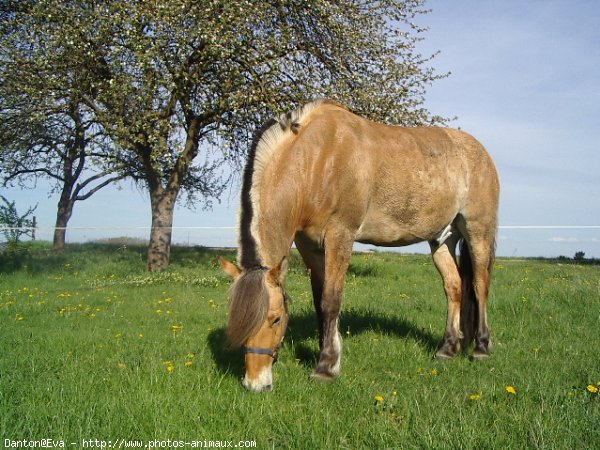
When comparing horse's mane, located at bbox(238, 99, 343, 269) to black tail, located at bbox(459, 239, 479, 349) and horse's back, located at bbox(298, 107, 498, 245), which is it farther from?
black tail, located at bbox(459, 239, 479, 349)

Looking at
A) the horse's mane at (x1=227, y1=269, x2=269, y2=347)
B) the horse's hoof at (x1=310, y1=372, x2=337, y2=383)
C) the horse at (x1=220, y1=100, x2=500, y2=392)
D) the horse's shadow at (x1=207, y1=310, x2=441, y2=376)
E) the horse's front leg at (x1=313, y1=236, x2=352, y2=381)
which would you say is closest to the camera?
the horse's mane at (x1=227, y1=269, x2=269, y2=347)

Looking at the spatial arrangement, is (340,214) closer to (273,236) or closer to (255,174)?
(273,236)

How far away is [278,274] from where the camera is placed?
4.29 metres

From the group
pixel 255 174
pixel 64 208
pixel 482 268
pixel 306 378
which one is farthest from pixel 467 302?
pixel 64 208

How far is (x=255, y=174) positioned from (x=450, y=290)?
3.20 metres

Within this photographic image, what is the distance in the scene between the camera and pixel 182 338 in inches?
237

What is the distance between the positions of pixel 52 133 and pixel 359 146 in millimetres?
17046

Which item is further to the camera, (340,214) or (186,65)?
(186,65)

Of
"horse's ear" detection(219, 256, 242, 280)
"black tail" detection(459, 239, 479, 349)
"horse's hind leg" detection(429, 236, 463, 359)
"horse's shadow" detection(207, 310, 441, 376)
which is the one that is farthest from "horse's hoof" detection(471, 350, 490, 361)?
"horse's ear" detection(219, 256, 242, 280)

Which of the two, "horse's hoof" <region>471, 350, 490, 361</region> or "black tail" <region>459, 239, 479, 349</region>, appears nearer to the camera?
"horse's hoof" <region>471, 350, 490, 361</region>

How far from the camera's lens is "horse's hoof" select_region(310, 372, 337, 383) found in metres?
4.53

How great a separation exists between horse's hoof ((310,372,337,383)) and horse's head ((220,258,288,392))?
52cm

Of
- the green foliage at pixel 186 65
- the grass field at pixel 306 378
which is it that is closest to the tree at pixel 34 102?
the green foliage at pixel 186 65

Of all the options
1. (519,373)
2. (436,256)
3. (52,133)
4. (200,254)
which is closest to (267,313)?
(519,373)
